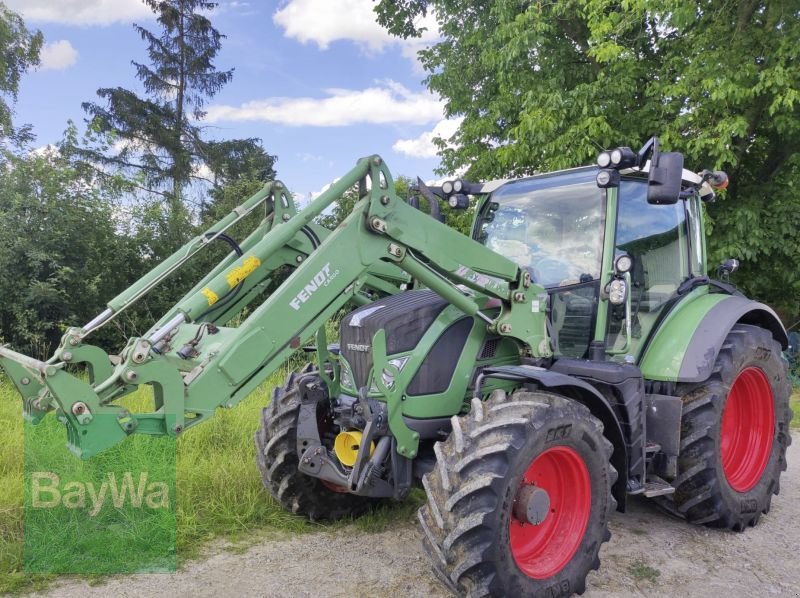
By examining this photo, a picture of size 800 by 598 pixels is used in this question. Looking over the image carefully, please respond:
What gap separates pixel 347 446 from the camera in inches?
146

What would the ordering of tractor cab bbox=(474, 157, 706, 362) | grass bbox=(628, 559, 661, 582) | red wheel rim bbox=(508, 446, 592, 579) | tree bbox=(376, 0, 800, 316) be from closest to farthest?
red wheel rim bbox=(508, 446, 592, 579), grass bbox=(628, 559, 661, 582), tractor cab bbox=(474, 157, 706, 362), tree bbox=(376, 0, 800, 316)

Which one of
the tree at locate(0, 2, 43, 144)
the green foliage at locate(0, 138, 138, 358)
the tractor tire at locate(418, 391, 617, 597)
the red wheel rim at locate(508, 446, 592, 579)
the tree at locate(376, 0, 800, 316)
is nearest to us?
the tractor tire at locate(418, 391, 617, 597)

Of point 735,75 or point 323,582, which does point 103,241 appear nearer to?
point 323,582

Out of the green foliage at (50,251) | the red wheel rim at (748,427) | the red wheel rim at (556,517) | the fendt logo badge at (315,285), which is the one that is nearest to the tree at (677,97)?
the red wheel rim at (748,427)

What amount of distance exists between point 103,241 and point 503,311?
358 inches

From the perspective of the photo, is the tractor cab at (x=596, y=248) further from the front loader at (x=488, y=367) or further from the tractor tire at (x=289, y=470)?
the tractor tire at (x=289, y=470)

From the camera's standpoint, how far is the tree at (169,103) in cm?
1970

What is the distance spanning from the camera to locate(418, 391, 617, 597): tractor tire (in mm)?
2838

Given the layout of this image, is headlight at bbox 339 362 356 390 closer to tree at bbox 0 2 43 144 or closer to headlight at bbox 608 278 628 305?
headlight at bbox 608 278 628 305

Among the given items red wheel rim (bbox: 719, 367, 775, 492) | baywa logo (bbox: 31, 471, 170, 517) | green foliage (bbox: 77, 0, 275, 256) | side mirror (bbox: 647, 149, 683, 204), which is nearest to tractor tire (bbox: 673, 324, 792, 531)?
red wheel rim (bbox: 719, 367, 775, 492)

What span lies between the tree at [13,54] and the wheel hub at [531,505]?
19729 millimetres

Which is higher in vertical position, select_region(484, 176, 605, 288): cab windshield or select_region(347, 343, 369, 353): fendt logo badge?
select_region(484, 176, 605, 288): cab windshield

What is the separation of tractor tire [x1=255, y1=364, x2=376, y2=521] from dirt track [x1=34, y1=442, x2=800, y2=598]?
0.64ft

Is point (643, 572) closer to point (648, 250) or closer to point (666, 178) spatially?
point (648, 250)
